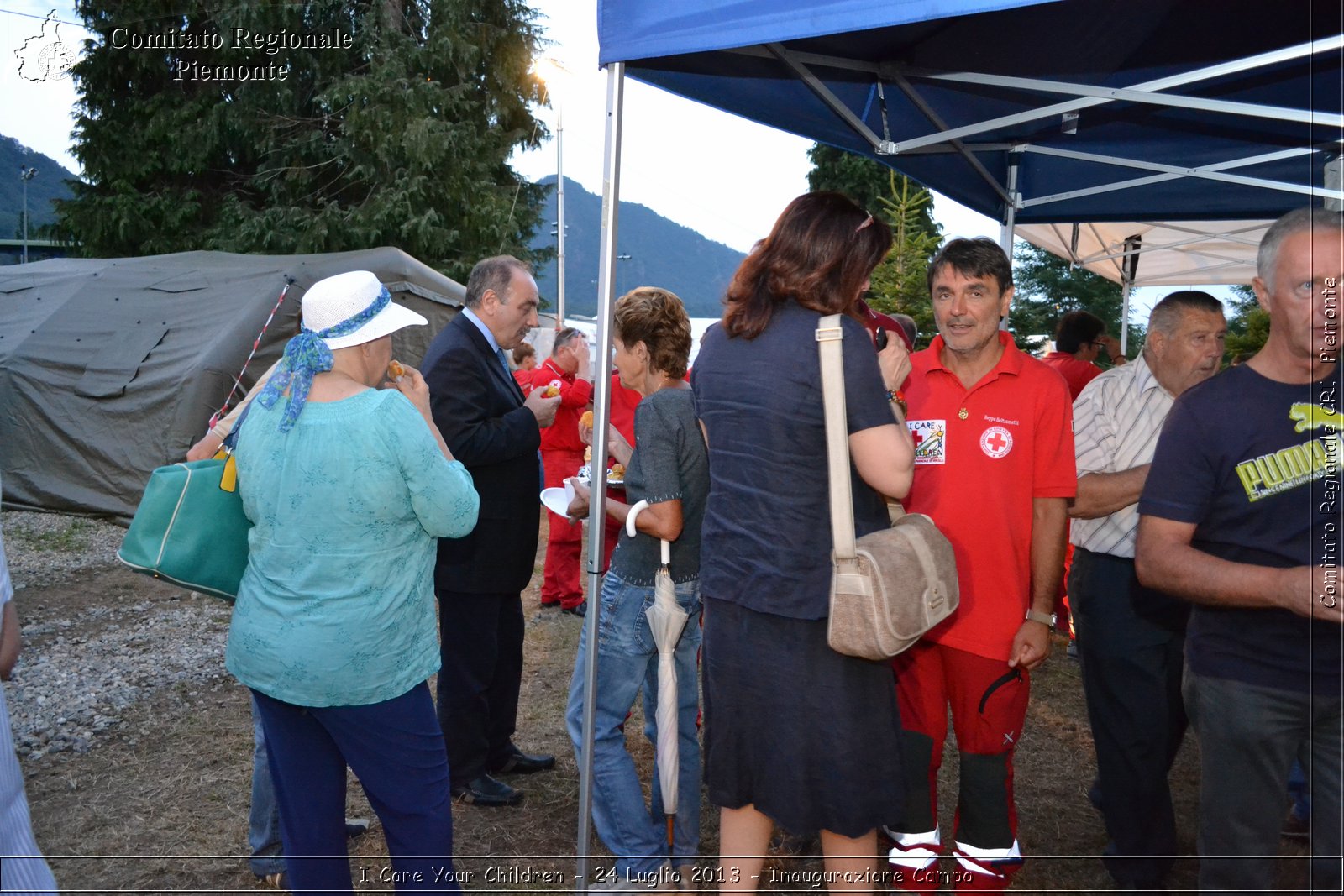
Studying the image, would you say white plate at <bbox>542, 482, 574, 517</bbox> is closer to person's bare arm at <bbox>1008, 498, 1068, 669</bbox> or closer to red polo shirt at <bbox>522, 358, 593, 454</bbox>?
person's bare arm at <bbox>1008, 498, 1068, 669</bbox>

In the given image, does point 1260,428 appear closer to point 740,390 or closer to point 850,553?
point 850,553

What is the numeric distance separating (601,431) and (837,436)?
3.07 ft

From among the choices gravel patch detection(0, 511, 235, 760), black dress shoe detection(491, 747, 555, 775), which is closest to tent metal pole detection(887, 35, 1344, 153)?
black dress shoe detection(491, 747, 555, 775)

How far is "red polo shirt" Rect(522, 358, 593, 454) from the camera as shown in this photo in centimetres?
647

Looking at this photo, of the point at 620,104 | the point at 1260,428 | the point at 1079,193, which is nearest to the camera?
the point at 1260,428

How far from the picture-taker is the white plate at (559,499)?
3289 mm

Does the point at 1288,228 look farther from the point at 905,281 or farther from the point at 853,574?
the point at 905,281

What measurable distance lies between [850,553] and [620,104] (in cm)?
144

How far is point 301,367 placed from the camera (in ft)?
7.19

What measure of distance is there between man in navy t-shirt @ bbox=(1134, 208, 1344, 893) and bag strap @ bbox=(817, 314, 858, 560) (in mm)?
684

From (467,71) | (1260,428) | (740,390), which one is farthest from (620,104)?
(467,71)

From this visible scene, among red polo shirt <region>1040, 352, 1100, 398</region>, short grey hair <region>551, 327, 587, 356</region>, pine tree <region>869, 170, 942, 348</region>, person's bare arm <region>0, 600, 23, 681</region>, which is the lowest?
person's bare arm <region>0, 600, 23, 681</region>

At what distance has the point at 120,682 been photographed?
5.34 meters

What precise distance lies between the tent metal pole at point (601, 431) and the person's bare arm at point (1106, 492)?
60.3 inches
